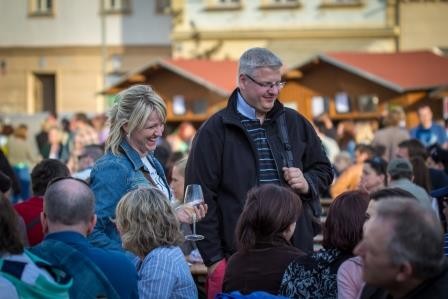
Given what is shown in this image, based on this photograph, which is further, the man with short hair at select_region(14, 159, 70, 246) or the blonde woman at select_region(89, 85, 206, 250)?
the man with short hair at select_region(14, 159, 70, 246)

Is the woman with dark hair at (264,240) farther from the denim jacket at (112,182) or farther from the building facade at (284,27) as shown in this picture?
the building facade at (284,27)

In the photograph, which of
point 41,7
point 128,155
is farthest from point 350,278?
point 41,7

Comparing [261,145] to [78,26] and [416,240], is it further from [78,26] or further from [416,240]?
[78,26]

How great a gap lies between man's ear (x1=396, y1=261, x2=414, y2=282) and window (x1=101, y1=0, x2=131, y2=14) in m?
41.4

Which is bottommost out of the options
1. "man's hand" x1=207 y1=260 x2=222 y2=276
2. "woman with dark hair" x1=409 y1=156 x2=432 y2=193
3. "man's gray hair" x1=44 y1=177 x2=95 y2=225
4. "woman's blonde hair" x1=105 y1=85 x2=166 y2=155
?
"man's hand" x1=207 y1=260 x2=222 y2=276

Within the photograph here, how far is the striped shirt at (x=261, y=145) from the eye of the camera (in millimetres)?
6965

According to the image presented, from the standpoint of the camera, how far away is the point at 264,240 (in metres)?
6.32

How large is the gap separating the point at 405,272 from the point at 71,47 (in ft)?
138

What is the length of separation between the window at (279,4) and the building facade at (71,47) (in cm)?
742

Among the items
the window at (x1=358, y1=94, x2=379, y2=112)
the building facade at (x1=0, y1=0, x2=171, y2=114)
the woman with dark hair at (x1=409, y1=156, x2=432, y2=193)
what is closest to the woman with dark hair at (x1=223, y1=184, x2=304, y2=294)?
the woman with dark hair at (x1=409, y1=156, x2=432, y2=193)

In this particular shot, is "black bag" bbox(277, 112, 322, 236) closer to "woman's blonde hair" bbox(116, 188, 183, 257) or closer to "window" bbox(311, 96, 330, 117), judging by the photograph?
"woman's blonde hair" bbox(116, 188, 183, 257)

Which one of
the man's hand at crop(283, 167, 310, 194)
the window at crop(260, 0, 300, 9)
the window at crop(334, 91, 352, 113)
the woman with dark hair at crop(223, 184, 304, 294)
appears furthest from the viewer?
the window at crop(260, 0, 300, 9)

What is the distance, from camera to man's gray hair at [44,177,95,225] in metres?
5.57

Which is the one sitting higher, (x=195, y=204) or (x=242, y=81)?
(x=242, y=81)
